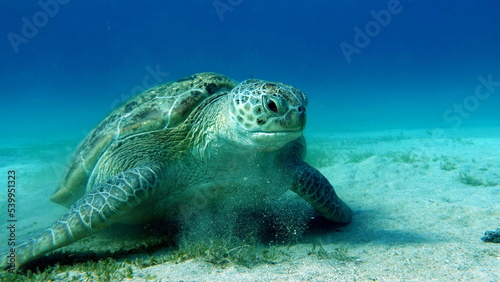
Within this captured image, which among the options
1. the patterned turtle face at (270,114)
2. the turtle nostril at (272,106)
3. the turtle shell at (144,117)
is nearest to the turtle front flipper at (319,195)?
the patterned turtle face at (270,114)

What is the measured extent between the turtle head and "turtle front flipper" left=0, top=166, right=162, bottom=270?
1.19 m

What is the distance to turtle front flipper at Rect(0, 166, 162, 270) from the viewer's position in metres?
2.51

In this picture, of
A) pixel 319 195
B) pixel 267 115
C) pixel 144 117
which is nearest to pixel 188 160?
pixel 144 117

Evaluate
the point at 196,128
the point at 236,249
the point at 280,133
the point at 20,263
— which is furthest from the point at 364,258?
the point at 20,263

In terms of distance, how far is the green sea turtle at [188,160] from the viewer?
2.52 metres

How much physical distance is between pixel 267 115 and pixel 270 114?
0.10ft

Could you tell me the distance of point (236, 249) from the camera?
94.6 inches

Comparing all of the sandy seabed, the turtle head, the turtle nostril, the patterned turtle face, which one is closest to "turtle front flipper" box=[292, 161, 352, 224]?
the sandy seabed

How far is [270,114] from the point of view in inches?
93.9

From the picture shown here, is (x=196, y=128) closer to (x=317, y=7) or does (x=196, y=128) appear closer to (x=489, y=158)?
(x=489, y=158)

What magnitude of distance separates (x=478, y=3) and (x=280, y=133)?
93.7 m

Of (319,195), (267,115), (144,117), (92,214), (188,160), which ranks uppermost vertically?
(144,117)

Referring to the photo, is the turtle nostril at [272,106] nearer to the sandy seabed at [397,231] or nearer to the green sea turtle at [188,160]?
the green sea turtle at [188,160]

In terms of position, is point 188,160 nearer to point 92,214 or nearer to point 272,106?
point 92,214
